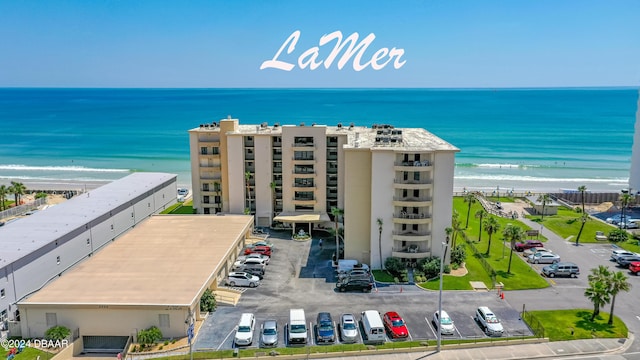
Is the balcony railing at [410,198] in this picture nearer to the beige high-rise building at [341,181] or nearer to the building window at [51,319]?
the beige high-rise building at [341,181]

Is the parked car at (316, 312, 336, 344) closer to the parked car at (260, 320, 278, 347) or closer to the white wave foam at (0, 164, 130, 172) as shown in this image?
the parked car at (260, 320, 278, 347)

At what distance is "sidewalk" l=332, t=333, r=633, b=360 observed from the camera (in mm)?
35534

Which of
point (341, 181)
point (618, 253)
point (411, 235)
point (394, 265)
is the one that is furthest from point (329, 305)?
point (618, 253)

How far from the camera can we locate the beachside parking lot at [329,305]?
39.2 meters

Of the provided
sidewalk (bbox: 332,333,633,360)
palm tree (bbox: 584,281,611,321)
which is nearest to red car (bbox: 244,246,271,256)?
sidewalk (bbox: 332,333,633,360)

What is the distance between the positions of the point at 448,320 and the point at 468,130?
540 feet

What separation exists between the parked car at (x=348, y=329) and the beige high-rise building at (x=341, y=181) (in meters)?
13.2

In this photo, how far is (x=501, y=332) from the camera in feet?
127

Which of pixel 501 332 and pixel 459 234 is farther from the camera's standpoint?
pixel 459 234

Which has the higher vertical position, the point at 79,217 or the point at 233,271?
the point at 79,217

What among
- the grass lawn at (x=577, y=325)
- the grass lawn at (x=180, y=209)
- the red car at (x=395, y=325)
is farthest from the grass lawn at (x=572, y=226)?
the grass lawn at (x=180, y=209)

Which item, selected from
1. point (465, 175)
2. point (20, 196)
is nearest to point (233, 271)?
point (20, 196)

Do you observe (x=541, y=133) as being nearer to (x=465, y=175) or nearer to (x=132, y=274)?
(x=465, y=175)

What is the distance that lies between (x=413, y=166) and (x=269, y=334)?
2315cm
